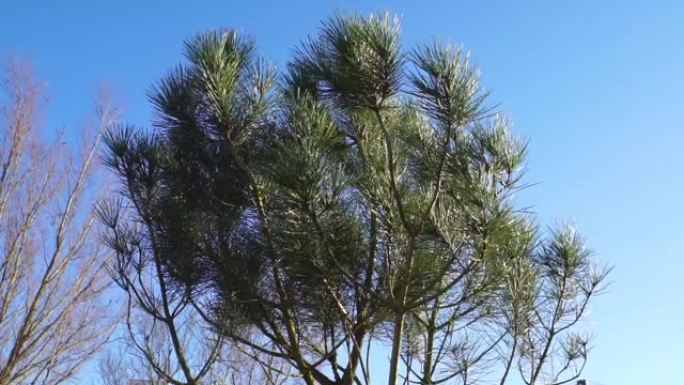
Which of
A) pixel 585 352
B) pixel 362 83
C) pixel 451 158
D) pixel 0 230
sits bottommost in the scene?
pixel 585 352

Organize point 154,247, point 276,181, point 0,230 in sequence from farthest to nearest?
point 0,230 → point 154,247 → point 276,181

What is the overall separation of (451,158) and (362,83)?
49 centimetres

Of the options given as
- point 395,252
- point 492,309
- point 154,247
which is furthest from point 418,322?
point 154,247

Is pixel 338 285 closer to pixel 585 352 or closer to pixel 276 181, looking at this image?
pixel 276 181

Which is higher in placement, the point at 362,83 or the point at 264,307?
the point at 362,83

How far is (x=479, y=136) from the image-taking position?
3326mm

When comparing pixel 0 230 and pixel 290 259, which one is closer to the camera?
pixel 290 259

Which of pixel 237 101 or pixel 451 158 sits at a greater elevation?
pixel 237 101

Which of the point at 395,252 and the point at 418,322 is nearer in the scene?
the point at 395,252

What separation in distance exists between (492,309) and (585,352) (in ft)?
2.14

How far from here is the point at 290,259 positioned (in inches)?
141

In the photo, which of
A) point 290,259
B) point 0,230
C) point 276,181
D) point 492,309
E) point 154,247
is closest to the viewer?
point 276,181

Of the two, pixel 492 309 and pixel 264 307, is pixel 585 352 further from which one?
pixel 264 307

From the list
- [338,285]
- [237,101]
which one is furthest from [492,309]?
[237,101]
